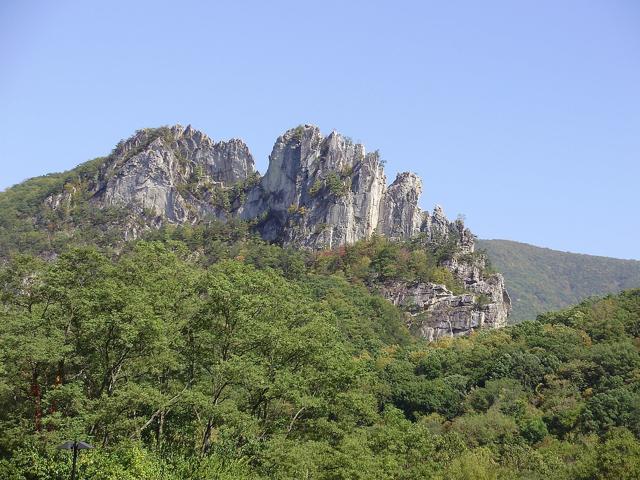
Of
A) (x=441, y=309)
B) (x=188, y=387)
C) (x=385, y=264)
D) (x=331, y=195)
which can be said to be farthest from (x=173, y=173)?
(x=188, y=387)

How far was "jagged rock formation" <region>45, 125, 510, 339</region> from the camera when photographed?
Answer: 110375 millimetres

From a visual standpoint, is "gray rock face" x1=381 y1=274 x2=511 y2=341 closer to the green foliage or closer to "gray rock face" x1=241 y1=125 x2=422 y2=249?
the green foliage

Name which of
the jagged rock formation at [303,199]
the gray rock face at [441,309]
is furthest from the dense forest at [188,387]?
the jagged rock formation at [303,199]

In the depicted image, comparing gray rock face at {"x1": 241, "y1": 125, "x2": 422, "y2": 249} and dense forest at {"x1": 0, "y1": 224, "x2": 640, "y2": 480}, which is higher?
gray rock face at {"x1": 241, "y1": 125, "x2": 422, "y2": 249}

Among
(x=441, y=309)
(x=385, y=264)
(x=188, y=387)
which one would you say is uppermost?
(x=385, y=264)

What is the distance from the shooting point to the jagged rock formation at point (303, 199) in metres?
110

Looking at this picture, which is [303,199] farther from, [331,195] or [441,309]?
[441,309]

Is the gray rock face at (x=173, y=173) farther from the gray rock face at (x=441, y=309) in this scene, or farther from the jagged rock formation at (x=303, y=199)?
the gray rock face at (x=441, y=309)

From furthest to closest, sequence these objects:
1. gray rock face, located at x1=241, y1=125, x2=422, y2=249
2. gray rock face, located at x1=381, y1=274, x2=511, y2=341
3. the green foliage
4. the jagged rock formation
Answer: gray rock face, located at x1=241, y1=125, x2=422, y2=249
the green foliage
the jagged rock formation
gray rock face, located at x1=381, y1=274, x2=511, y2=341

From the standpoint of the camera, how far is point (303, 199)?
420ft

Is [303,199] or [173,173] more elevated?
[173,173]

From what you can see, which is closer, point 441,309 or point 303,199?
point 441,309

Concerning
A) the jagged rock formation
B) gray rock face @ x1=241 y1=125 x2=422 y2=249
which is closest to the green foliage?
the jagged rock formation

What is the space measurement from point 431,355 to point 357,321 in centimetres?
1538
